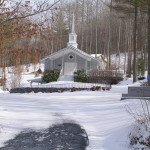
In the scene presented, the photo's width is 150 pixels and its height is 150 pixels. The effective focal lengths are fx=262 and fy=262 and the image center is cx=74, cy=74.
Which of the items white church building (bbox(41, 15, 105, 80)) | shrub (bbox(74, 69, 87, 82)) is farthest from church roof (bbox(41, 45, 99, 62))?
shrub (bbox(74, 69, 87, 82))

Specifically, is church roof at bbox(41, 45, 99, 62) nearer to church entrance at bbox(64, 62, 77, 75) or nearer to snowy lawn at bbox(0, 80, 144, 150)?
church entrance at bbox(64, 62, 77, 75)

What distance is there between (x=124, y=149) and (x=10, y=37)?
4097mm

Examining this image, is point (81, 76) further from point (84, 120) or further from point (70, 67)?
point (84, 120)

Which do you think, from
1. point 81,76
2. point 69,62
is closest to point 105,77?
point 81,76

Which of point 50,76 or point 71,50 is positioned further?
point 71,50

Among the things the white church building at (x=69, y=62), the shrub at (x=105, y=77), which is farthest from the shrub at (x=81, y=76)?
the white church building at (x=69, y=62)

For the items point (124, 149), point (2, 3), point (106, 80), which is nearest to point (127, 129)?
point (124, 149)

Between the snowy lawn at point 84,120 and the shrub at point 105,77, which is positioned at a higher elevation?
the shrub at point 105,77

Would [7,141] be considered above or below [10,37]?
below

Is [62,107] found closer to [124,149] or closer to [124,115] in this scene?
[124,115]

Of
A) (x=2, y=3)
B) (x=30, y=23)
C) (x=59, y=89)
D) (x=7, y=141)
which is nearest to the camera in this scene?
(x=2, y=3)

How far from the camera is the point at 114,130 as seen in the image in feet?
27.2

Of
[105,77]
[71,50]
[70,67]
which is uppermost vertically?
[71,50]

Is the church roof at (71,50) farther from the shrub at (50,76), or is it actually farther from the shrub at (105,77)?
the shrub at (105,77)
